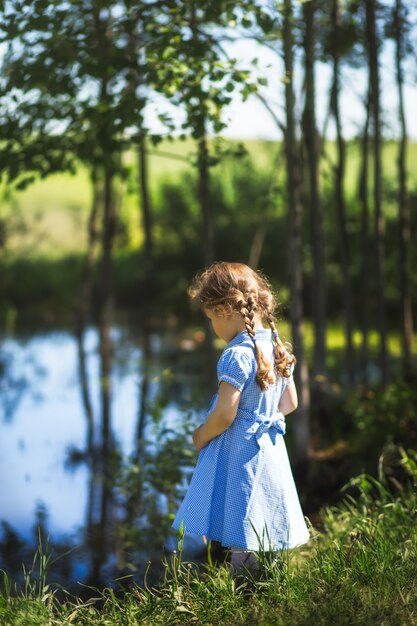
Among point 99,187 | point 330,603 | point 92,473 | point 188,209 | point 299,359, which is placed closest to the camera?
point 330,603

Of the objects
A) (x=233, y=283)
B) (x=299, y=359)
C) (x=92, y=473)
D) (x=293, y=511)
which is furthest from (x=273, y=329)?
(x=92, y=473)

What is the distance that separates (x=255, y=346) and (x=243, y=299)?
193 millimetres

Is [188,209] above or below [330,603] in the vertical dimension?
above

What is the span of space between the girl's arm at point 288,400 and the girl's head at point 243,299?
5.2 inches

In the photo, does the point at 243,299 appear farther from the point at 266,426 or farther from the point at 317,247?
the point at 317,247

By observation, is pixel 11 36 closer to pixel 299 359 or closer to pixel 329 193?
pixel 299 359

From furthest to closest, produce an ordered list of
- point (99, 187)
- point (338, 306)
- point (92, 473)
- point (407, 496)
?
point (338, 306), point (99, 187), point (92, 473), point (407, 496)

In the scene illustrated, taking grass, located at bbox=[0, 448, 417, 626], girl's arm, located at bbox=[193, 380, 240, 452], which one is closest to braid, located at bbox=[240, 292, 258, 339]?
girl's arm, located at bbox=[193, 380, 240, 452]

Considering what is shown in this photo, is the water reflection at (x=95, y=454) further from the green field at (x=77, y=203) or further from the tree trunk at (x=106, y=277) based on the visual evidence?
the green field at (x=77, y=203)

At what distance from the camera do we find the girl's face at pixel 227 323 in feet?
12.5

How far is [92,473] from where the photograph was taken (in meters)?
8.08

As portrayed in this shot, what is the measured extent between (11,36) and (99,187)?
11.6 metres

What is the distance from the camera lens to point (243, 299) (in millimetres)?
3768

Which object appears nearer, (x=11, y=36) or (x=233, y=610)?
(x=233, y=610)
